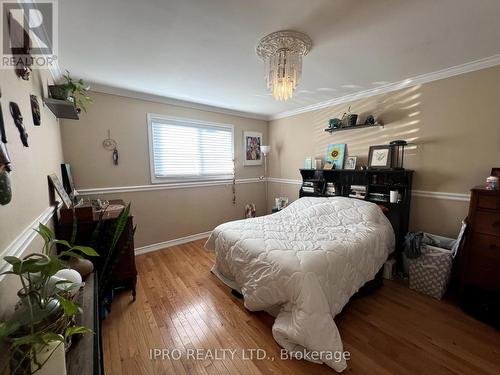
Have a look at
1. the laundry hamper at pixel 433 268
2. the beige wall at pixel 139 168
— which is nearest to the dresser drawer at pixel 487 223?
the laundry hamper at pixel 433 268

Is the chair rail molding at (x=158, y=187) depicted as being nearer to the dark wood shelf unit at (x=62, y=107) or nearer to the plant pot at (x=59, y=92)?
the dark wood shelf unit at (x=62, y=107)

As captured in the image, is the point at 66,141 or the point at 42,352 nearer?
the point at 42,352

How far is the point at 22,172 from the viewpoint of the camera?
44.9 inches

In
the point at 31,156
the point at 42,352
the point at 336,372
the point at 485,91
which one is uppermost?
the point at 485,91

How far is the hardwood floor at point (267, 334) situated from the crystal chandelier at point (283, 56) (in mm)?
2099

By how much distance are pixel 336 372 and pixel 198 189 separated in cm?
300

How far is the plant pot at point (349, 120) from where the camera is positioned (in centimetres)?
301

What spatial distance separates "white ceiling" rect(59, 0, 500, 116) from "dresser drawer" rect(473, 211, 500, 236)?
57.7 inches

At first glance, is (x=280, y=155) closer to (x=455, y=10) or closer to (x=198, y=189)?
(x=198, y=189)

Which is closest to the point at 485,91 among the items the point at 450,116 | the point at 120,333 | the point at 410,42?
the point at 450,116

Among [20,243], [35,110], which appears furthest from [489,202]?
[35,110]

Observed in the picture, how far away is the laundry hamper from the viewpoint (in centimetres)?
208

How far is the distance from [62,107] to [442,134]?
388cm

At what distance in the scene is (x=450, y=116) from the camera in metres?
2.32
